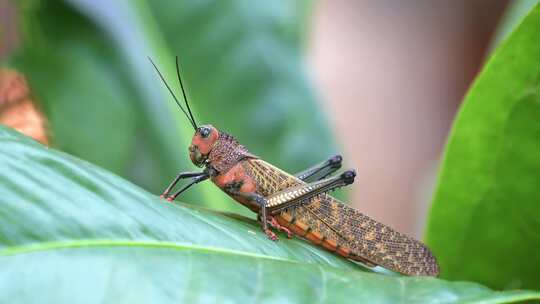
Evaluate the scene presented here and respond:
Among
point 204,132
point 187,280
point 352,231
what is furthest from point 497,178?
point 187,280

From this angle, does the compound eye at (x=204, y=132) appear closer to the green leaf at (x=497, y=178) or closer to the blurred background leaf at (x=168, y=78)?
the green leaf at (x=497, y=178)

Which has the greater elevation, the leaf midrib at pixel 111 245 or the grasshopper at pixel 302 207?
the grasshopper at pixel 302 207

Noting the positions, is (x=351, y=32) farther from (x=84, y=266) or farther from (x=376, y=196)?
(x=84, y=266)

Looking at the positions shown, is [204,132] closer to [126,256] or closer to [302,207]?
[302,207]

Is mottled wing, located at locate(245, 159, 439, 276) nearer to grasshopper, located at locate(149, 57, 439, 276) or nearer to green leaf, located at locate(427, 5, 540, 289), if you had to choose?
grasshopper, located at locate(149, 57, 439, 276)

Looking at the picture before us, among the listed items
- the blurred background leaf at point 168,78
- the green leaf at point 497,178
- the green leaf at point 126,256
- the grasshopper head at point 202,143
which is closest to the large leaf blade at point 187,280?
the green leaf at point 126,256
